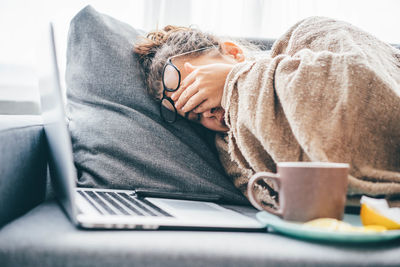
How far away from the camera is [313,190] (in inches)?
15.8

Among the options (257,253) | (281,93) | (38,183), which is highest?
(281,93)

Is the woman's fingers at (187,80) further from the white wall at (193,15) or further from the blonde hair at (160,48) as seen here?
the white wall at (193,15)

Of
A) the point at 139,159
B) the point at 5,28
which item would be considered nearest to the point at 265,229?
the point at 139,159

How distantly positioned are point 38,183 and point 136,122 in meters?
0.26

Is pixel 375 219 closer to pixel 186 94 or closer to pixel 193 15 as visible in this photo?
pixel 186 94

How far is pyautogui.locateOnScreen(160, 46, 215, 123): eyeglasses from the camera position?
814 millimetres

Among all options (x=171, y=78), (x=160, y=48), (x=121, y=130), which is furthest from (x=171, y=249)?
(x=160, y=48)

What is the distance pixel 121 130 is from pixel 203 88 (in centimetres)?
21

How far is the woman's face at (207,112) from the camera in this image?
0.78 meters

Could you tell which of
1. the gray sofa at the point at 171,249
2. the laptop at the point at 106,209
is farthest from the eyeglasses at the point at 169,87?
the gray sofa at the point at 171,249

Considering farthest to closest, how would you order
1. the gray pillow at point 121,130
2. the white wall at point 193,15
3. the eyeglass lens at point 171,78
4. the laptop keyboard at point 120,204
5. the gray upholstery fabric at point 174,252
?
1. the white wall at point 193,15
2. the eyeglass lens at point 171,78
3. the gray pillow at point 121,130
4. the laptop keyboard at point 120,204
5. the gray upholstery fabric at point 174,252

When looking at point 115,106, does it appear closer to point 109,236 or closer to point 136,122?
point 136,122

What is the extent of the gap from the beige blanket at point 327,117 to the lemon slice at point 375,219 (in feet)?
0.26

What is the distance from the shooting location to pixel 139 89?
82 cm
